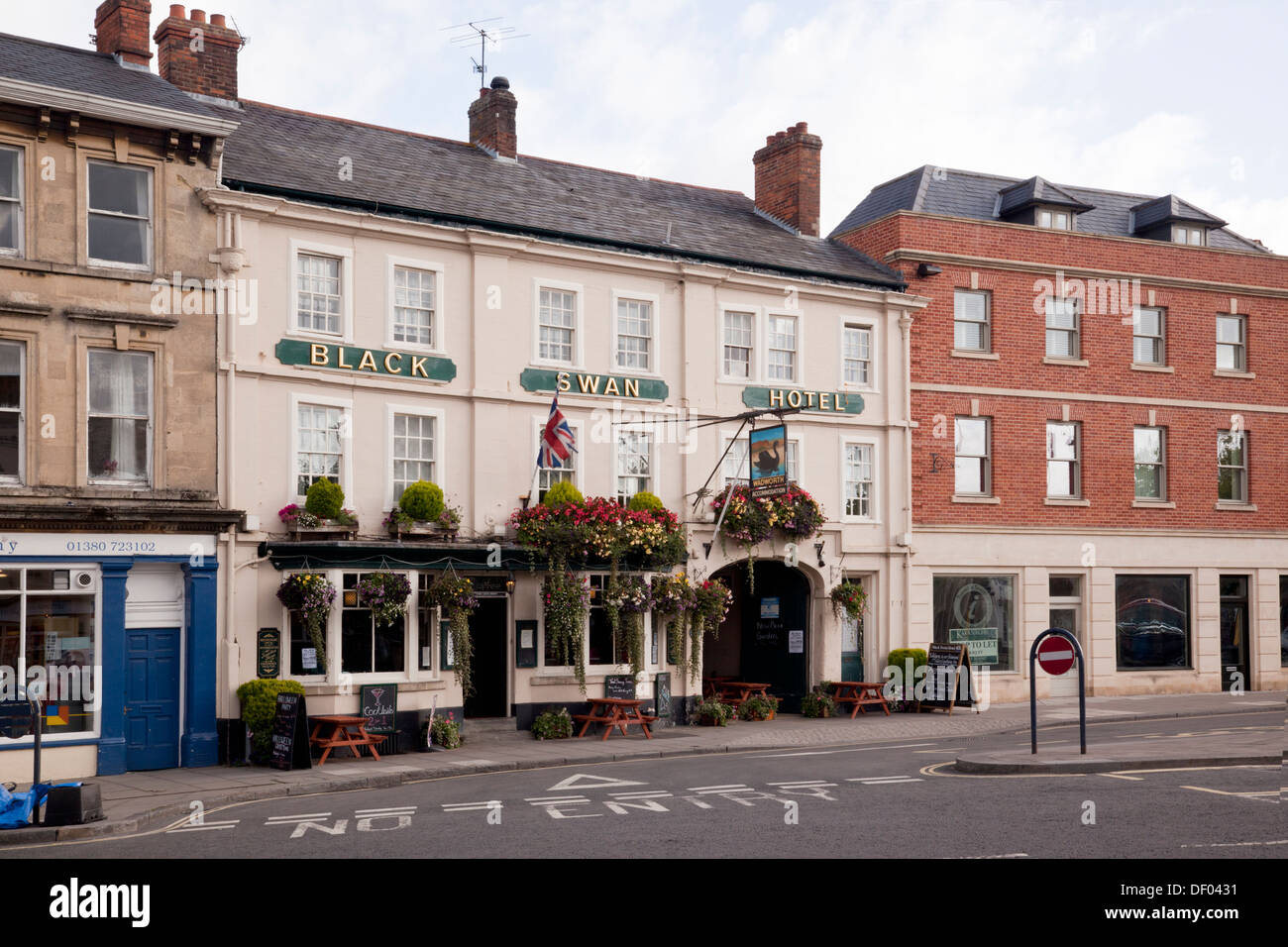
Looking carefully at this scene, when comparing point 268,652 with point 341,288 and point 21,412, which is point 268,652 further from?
point 341,288

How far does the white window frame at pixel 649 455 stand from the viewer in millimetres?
25188

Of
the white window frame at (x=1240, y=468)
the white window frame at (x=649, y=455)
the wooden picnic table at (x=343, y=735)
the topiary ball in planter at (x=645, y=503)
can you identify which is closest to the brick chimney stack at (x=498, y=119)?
the white window frame at (x=649, y=455)

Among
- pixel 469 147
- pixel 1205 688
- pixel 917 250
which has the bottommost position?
pixel 1205 688

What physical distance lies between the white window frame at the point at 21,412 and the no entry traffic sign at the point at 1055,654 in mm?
14794

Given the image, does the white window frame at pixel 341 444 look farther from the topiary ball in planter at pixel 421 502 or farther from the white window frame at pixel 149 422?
the white window frame at pixel 149 422

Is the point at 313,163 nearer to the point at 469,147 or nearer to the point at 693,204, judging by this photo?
the point at 469,147

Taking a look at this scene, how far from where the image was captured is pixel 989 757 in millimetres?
18344

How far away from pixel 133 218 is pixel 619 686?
37.8ft

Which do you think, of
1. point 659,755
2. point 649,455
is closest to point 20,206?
point 649,455

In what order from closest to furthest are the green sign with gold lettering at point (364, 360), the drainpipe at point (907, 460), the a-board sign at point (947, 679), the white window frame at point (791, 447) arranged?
the green sign with gold lettering at point (364, 360) → the white window frame at point (791, 447) → the a-board sign at point (947, 679) → the drainpipe at point (907, 460)

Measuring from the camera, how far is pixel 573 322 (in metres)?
25.0
